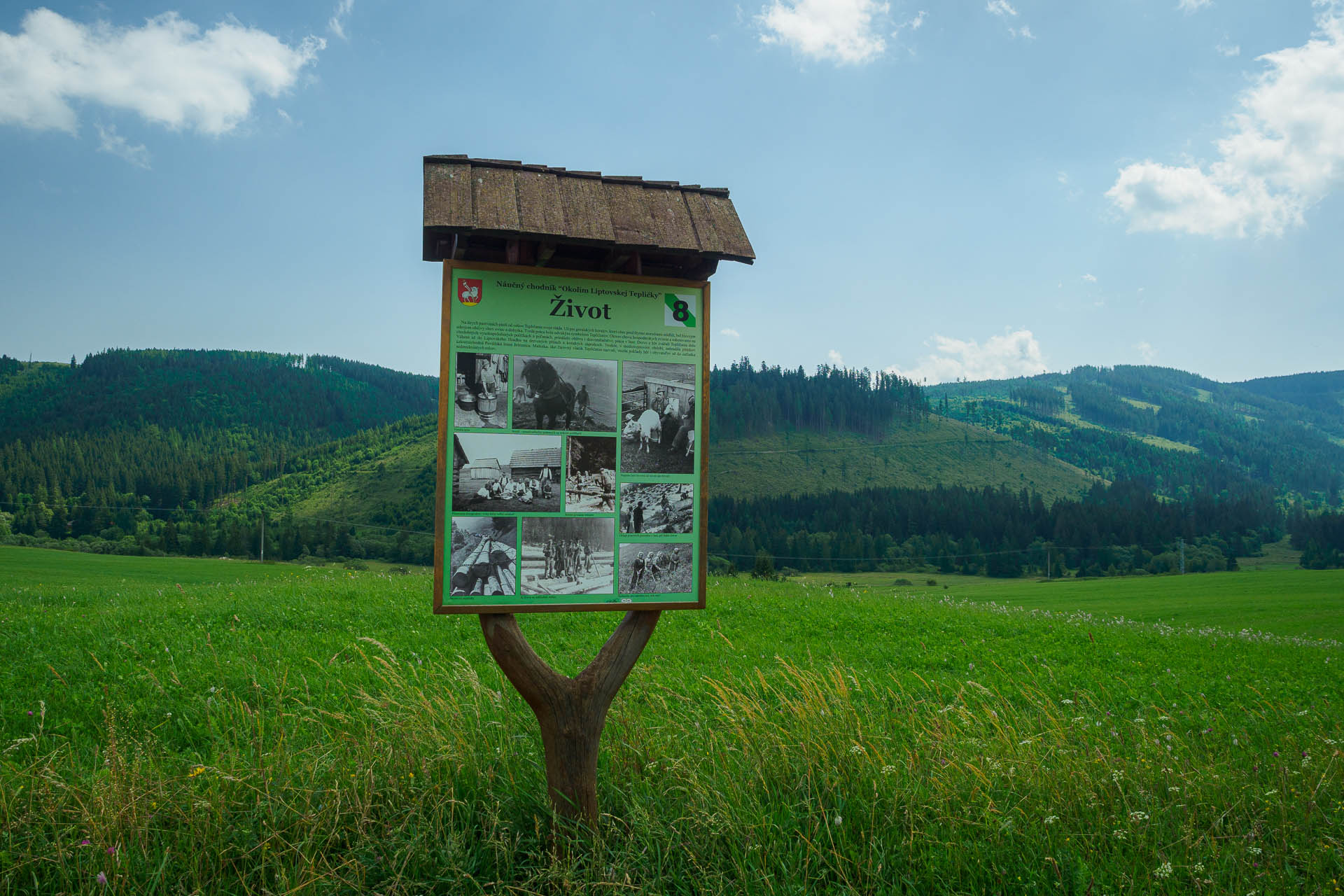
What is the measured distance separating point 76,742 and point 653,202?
6.17 metres

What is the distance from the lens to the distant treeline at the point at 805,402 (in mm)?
161125

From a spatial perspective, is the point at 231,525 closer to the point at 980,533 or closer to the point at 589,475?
the point at 980,533

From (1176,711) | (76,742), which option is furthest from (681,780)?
(1176,711)

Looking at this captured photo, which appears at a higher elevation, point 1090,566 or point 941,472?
point 941,472

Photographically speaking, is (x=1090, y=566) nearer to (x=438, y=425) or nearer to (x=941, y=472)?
(x=941, y=472)

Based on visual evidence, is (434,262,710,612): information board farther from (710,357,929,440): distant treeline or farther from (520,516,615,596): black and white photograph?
(710,357,929,440): distant treeline

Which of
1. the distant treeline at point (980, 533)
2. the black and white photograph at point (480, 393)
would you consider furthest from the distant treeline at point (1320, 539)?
the black and white photograph at point (480, 393)

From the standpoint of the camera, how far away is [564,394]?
4438mm

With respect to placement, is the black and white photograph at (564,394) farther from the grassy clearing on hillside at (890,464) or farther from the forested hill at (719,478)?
the grassy clearing on hillside at (890,464)

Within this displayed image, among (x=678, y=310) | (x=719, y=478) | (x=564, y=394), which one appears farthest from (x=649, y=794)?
(x=719, y=478)

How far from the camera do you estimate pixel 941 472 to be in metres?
154

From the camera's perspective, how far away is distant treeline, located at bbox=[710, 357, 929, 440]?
161m

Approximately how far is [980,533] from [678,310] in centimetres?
11961

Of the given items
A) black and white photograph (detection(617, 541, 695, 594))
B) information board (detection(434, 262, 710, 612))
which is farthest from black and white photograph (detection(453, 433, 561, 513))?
black and white photograph (detection(617, 541, 695, 594))
